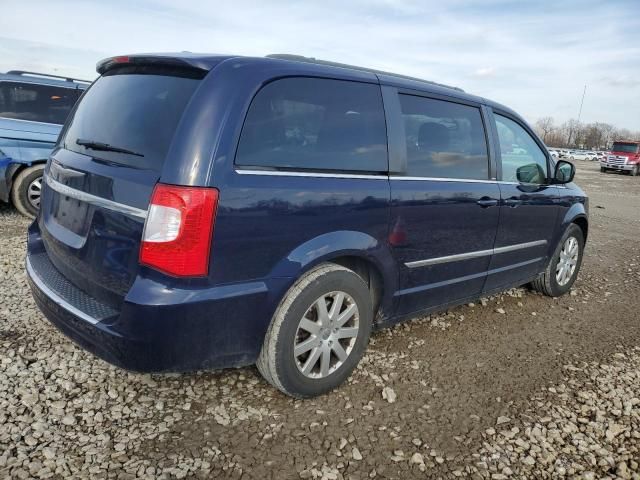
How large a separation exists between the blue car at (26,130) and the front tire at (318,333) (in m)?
5.14

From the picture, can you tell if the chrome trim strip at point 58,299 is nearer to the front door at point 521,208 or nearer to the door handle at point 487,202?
the door handle at point 487,202

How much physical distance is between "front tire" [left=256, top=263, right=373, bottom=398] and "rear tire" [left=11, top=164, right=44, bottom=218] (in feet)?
16.5

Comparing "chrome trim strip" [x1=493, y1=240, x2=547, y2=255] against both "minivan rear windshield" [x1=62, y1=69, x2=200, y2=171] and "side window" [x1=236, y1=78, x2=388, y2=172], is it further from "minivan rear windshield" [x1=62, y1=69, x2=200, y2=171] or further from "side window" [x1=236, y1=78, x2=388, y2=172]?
"minivan rear windshield" [x1=62, y1=69, x2=200, y2=171]

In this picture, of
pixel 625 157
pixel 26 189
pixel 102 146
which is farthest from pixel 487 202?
pixel 625 157

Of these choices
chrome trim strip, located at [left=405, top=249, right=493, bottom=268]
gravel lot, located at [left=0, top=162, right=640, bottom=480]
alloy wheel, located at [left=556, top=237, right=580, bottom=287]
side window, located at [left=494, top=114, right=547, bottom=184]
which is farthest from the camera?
alloy wheel, located at [left=556, top=237, right=580, bottom=287]

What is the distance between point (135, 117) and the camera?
2400mm

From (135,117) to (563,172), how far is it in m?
3.80

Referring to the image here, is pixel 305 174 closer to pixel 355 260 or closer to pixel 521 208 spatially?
pixel 355 260

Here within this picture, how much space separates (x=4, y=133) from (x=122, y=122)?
471 centimetres

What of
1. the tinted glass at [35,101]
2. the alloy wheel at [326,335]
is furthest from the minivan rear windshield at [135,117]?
the tinted glass at [35,101]

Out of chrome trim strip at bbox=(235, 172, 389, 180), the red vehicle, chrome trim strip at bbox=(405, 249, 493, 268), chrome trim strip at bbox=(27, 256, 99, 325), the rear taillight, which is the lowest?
chrome trim strip at bbox=(27, 256, 99, 325)

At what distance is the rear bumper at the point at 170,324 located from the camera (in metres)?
2.11

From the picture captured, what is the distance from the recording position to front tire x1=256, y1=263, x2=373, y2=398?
2479 millimetres

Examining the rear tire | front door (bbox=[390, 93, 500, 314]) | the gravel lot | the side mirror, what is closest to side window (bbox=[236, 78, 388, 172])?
front door (bbox=[390, 93, 500, 314])
